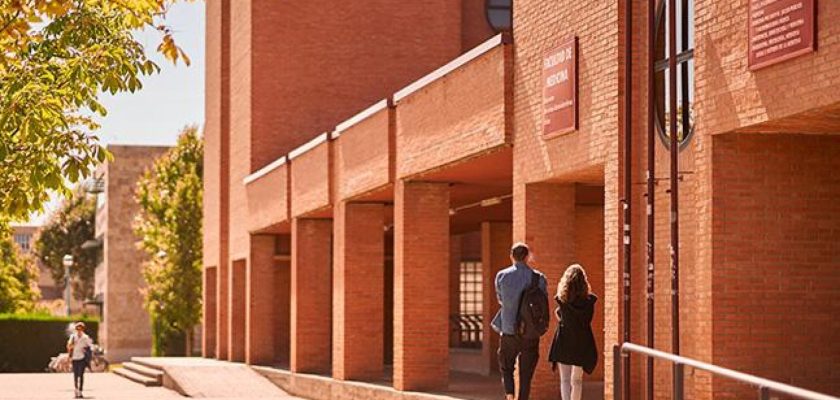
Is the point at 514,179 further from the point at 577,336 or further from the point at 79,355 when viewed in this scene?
the point at 79,355

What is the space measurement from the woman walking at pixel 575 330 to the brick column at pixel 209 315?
1275 inches

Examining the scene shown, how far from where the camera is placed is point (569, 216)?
21500mm

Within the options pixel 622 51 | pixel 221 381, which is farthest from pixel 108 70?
pixel 221 381

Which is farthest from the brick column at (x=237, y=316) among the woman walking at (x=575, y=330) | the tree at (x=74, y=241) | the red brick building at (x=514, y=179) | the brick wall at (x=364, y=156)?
the tree at (x=74, y=241)

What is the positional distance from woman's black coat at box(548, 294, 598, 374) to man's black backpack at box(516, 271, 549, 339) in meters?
0.45

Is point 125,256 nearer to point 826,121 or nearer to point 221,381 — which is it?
point 221,381

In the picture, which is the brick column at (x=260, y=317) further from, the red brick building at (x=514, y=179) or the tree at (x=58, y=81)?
the tree at (x=58, y=81)

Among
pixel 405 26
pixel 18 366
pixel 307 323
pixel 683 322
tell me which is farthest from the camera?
pixel 18 366

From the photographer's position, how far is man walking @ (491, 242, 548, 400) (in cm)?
1711

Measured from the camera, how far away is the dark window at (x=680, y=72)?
17.5 meters

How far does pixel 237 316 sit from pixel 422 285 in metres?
17.9

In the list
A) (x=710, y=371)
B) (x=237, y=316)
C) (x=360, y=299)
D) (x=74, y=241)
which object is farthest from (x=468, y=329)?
(x=74, y=241)

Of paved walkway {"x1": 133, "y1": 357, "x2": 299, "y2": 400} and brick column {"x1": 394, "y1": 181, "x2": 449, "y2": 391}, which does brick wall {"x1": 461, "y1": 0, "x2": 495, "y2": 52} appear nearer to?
paved walkway {"x1": 133, "y1": 357, "x2": 299, "y2": 400}

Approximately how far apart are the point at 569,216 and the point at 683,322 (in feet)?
13.3
